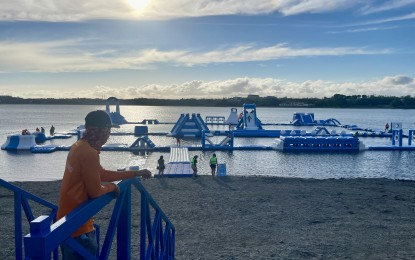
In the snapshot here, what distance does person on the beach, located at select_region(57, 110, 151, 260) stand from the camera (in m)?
3.48

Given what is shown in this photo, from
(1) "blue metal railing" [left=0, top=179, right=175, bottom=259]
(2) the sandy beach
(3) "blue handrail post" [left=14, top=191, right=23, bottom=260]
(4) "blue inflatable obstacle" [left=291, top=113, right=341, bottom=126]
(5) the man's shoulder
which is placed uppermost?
(5) the man's shoulder

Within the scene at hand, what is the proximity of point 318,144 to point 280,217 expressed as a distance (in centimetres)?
2884

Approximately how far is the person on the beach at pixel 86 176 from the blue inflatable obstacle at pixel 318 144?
38009 millimetres

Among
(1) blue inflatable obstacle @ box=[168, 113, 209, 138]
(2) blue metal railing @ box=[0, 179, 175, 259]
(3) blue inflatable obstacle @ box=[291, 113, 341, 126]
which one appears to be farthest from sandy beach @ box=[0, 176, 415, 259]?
(3) blue inflatable obstacle @ box=[291, 113, 341, 126]

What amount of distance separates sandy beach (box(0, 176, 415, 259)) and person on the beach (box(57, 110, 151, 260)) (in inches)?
268

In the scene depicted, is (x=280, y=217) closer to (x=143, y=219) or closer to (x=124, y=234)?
(x=143, y=219)

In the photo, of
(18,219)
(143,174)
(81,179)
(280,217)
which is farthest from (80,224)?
(280,217)

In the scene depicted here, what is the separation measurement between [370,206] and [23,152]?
33.7 m

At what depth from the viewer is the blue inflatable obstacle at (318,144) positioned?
4109 cm

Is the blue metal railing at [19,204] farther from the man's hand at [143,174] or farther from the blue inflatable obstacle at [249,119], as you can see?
the blue inflatable obstacle at [249,119]

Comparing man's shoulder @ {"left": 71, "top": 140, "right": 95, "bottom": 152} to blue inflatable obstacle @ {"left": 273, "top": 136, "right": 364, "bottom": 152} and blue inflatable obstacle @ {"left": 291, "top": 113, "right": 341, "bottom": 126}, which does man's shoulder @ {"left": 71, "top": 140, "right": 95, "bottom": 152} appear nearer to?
blue inflatable obstacle @ {"left": 273, "top": 136, "right": 364, "bottom": 152}

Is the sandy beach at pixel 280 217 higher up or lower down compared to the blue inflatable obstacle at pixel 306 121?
lower down

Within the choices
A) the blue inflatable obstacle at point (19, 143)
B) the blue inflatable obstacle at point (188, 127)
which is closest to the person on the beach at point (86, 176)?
the blue inflatable obstacle at point (19, 143)

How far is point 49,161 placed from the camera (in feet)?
109
